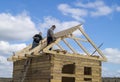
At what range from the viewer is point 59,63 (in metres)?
17.0

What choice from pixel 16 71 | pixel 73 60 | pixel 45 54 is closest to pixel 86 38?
pixel 73 60

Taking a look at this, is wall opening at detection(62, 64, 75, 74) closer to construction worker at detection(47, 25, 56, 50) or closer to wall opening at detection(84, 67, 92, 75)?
wall opening at detection(84, 67, 92, 75)

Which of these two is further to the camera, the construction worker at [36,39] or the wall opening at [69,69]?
the construction worker at [36,39]

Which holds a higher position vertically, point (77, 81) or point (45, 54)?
point (45, 54)

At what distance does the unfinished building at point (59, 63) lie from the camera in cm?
1688

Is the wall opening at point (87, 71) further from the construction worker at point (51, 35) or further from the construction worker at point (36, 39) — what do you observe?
the construction worker at point (36, 39)

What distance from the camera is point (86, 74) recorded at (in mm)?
19109

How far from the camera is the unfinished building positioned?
16.9 m

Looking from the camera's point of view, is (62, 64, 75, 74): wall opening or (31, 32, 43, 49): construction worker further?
(31, 32, 43, 49): construction worker

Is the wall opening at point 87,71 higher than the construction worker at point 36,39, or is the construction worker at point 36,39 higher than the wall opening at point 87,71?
the construction worker at point 36,39

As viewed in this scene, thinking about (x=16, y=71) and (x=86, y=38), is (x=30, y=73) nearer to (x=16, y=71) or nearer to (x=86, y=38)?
(x=16, y=71)

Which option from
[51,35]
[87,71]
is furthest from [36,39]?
[87,71]

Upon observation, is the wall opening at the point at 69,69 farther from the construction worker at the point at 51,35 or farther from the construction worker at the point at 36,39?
the construction worker at the point at 36,39

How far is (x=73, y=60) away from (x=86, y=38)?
195 centimetres
